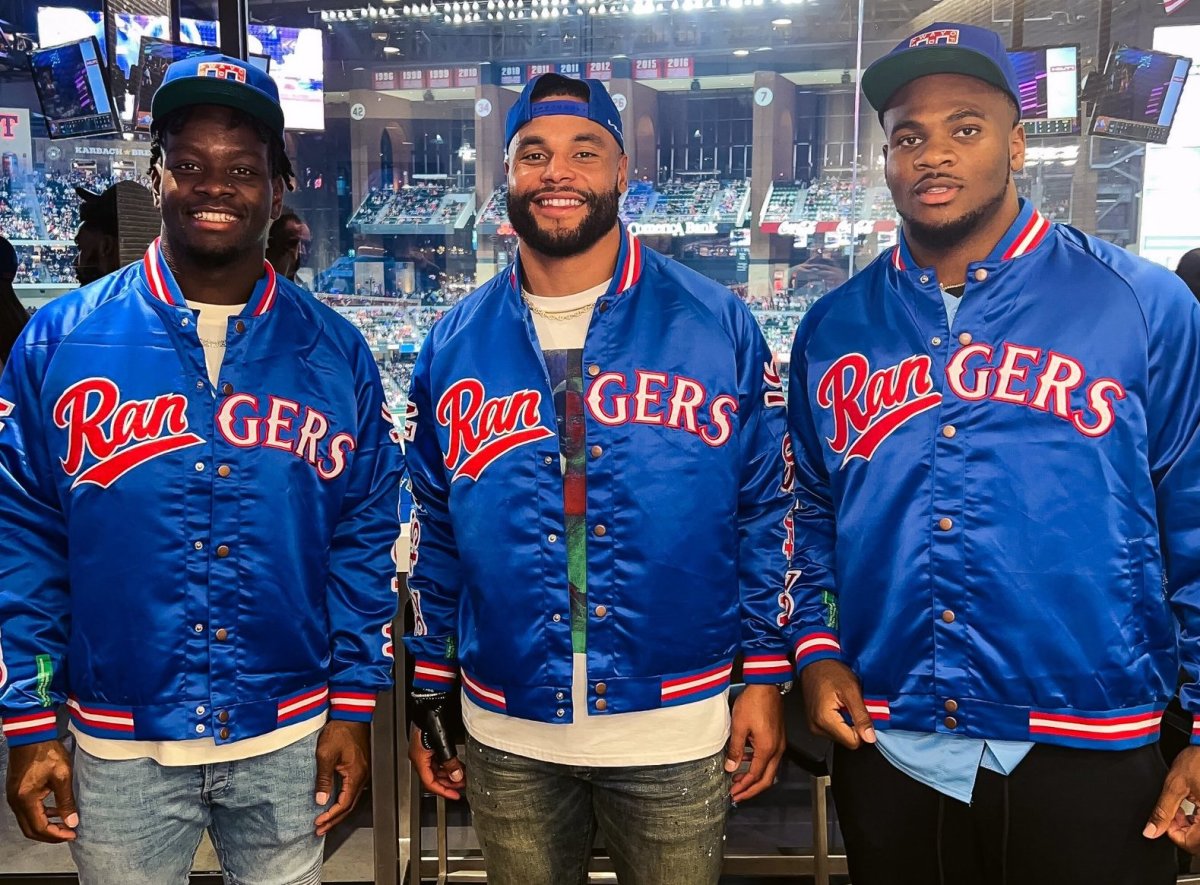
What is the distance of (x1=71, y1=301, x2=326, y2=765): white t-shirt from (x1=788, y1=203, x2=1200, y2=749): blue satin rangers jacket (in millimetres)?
967

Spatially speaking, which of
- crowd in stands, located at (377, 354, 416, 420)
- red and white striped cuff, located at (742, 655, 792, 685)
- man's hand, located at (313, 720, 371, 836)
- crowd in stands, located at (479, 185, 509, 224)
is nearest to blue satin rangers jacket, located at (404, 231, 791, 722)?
red and white striped cuff, located at (742, 655, 792, 685)

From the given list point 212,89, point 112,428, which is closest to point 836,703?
point 112,428

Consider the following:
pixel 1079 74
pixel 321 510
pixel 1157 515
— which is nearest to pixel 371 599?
pixel 321 510

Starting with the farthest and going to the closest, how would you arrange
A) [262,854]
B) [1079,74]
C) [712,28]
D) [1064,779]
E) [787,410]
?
[712,28] → [1079,74] → [787,410] → [262,854] → [1064,779]

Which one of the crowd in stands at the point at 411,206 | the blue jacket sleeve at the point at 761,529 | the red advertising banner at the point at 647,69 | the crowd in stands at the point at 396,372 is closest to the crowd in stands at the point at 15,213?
the crowd in stands at the point at 411,206

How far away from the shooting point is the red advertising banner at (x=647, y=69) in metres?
3.70

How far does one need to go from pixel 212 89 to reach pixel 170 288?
1.13 ft

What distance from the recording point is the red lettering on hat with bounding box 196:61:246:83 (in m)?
1.64

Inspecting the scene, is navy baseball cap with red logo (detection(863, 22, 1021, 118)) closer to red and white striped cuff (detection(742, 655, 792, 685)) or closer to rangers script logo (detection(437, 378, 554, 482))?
rangers script logo (detection(437, 378, 554, 482))

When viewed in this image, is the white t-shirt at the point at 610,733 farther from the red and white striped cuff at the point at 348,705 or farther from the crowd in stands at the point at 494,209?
the crowd in stands at the point at 494,209

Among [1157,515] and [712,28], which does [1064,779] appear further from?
[712,28]

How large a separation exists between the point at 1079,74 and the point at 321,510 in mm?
3110

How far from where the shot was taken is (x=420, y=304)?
3.86 m

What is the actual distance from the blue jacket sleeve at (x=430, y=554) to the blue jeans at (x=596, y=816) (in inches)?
6.6
